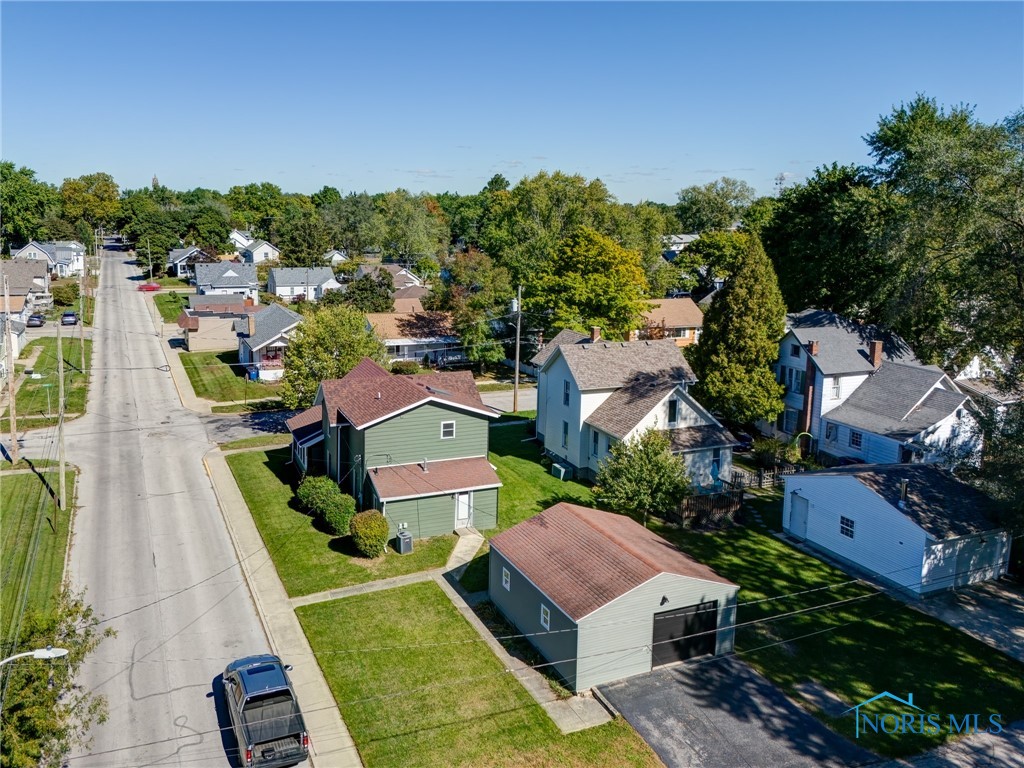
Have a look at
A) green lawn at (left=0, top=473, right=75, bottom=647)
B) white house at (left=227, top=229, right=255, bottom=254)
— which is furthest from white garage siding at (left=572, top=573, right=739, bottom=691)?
white house at (left=227, top=229, right=255, bottom=254)

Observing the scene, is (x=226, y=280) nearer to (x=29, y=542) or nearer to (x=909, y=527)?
(x=29, y=542)

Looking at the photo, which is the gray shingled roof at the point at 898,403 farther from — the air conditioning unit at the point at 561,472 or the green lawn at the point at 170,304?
the green lawn at the point at 170,304

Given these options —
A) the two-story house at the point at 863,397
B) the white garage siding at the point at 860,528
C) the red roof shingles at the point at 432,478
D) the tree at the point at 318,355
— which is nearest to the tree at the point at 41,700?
the red roof shingles at the point at 432,478

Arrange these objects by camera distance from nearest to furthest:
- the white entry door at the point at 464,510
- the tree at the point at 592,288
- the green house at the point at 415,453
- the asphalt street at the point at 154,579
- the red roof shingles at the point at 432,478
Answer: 1. the asphalt street at the point at 154,579
2. the red roof shingles at the point at 432,478
3. the green house at the point at 415,453
4. the white entry door at the point at 464,510
5. the tree at the point at 592,288

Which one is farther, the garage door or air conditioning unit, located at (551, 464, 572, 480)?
air conditioning unit, located at (551, 464, 572, 480)

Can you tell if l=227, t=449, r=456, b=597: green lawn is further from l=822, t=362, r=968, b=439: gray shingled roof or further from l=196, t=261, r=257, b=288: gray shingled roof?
l=196, t=261, r=257, b=288: gray shingled roof

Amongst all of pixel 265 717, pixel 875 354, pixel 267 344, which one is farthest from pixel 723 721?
→ pixel 267 344
